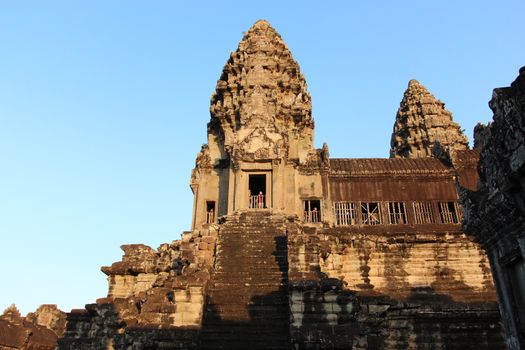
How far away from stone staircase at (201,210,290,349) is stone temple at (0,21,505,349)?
1.7 inches

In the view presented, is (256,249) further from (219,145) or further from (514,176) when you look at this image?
(514,176)

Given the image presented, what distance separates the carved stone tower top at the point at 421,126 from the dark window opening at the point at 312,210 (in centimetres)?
2090

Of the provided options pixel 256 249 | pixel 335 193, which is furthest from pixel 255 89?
pixel 256 249

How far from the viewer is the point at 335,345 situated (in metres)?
10.3

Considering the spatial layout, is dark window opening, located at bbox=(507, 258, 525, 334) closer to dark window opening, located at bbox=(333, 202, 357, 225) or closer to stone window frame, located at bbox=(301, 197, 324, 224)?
stone window frame, located at bbox=(301, 197, 324, 224)

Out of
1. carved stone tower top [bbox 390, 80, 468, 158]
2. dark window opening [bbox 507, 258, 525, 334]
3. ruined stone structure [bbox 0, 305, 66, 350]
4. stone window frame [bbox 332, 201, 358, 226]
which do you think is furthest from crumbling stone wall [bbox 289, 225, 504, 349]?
ruined stone structure [bbox 0, 305, 66, 350]

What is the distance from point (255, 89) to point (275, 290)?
12.4 meters

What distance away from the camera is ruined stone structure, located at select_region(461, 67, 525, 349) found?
5242mm

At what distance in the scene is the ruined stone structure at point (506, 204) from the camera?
524 cm

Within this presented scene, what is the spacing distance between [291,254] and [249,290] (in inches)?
69.1

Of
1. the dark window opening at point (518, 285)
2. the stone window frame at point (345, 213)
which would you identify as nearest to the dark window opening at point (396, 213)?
the stone window frame at point (345, 213)

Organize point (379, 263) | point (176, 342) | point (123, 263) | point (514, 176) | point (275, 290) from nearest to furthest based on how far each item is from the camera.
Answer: point (514, 176) < point (176, 342) < point (275, 290) < point (379, 263) < point (123, 263)

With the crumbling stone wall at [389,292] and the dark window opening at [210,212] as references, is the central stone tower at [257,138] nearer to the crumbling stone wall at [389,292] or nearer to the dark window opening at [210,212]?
the dark window opening at [210,212]

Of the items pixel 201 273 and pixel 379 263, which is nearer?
pixel 201 273
